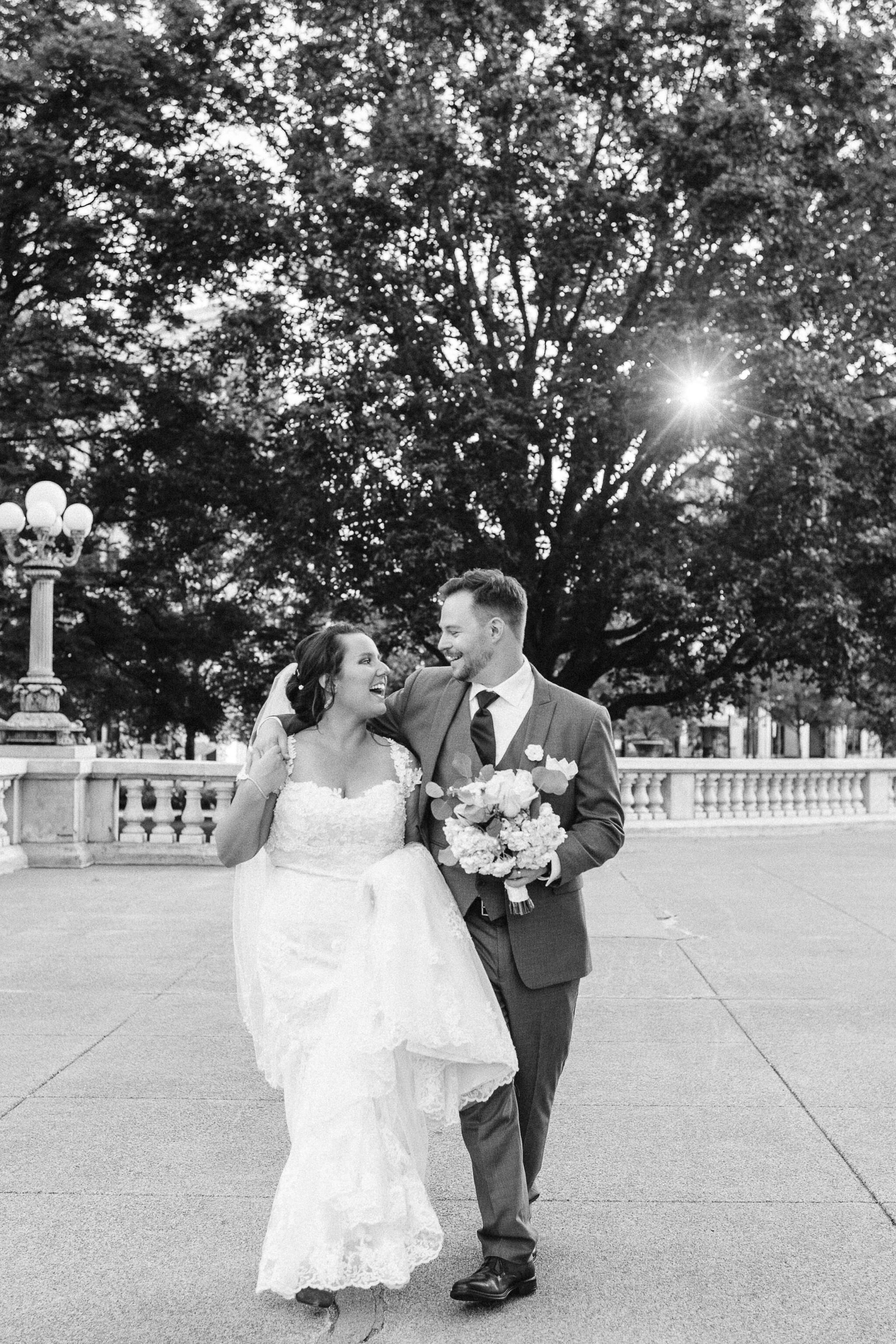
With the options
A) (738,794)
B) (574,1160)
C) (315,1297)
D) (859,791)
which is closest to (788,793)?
(738,794)

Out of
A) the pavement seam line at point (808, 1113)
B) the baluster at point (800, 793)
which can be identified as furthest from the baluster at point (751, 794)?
the pavement seam line at point (808, 1113)

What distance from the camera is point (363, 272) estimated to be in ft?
65.4

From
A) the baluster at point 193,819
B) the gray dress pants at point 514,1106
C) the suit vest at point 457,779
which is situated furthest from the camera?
the baluster at point 193,819

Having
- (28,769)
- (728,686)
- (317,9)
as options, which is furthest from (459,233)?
(28,769)

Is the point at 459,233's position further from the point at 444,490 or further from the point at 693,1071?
the point at 693,1071

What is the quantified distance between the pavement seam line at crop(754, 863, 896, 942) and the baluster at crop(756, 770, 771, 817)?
495 cm

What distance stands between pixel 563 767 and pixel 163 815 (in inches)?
498

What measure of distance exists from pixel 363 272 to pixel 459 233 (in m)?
1.58

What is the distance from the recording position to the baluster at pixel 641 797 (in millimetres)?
19156

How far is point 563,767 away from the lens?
158 inches

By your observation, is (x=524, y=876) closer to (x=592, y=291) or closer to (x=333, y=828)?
(x=333, y=828)

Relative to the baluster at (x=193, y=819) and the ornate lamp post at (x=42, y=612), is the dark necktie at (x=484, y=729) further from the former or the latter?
the ornate lamp post at (x=42, y=612)

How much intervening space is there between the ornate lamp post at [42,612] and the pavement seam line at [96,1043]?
6.93m

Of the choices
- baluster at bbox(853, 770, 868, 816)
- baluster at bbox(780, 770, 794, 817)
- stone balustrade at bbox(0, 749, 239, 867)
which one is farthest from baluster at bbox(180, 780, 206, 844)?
baluster at bbox(853, 770, 868, 816)
